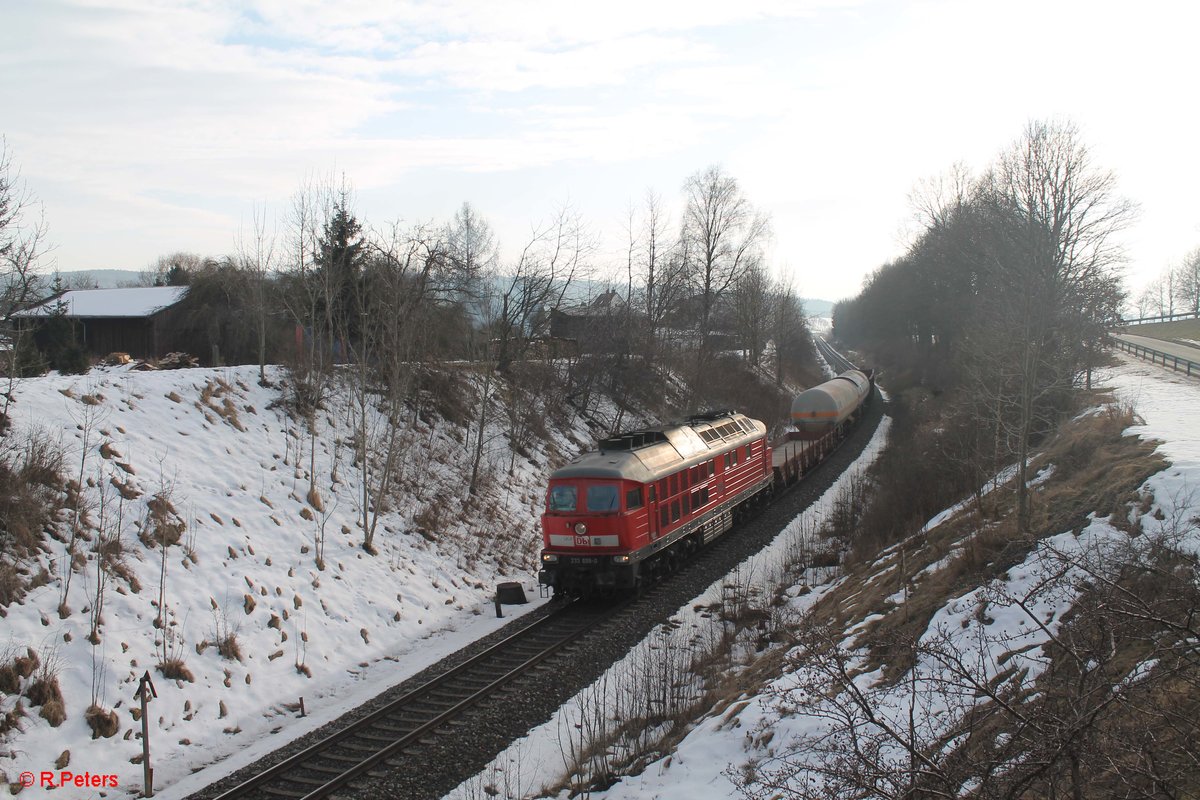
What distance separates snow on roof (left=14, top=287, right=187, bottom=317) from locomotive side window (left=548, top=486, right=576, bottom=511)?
23.7 meters

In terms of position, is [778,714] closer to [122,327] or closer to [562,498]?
[562,498]

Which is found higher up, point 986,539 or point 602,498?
point 602,498

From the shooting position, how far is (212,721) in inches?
421

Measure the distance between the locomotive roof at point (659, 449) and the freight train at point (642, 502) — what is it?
0.07 feet

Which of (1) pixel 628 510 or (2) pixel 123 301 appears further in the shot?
(2) pixel 123 301

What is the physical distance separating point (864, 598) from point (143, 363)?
2138 cm

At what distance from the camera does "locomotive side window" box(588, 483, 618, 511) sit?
1522 cm

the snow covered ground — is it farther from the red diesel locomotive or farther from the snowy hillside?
the snowy hillside

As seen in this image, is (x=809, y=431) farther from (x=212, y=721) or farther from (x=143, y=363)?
(x=212, y=721)

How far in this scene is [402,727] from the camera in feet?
34.5

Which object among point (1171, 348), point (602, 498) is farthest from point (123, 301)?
point (1171, 348)

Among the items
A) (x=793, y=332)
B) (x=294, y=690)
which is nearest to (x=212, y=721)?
(x=294, y=690)

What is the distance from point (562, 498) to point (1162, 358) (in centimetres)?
3554

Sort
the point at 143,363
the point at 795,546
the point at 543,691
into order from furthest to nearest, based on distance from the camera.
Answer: the point at 143,363, the point at 795,546, the point at 543,691
